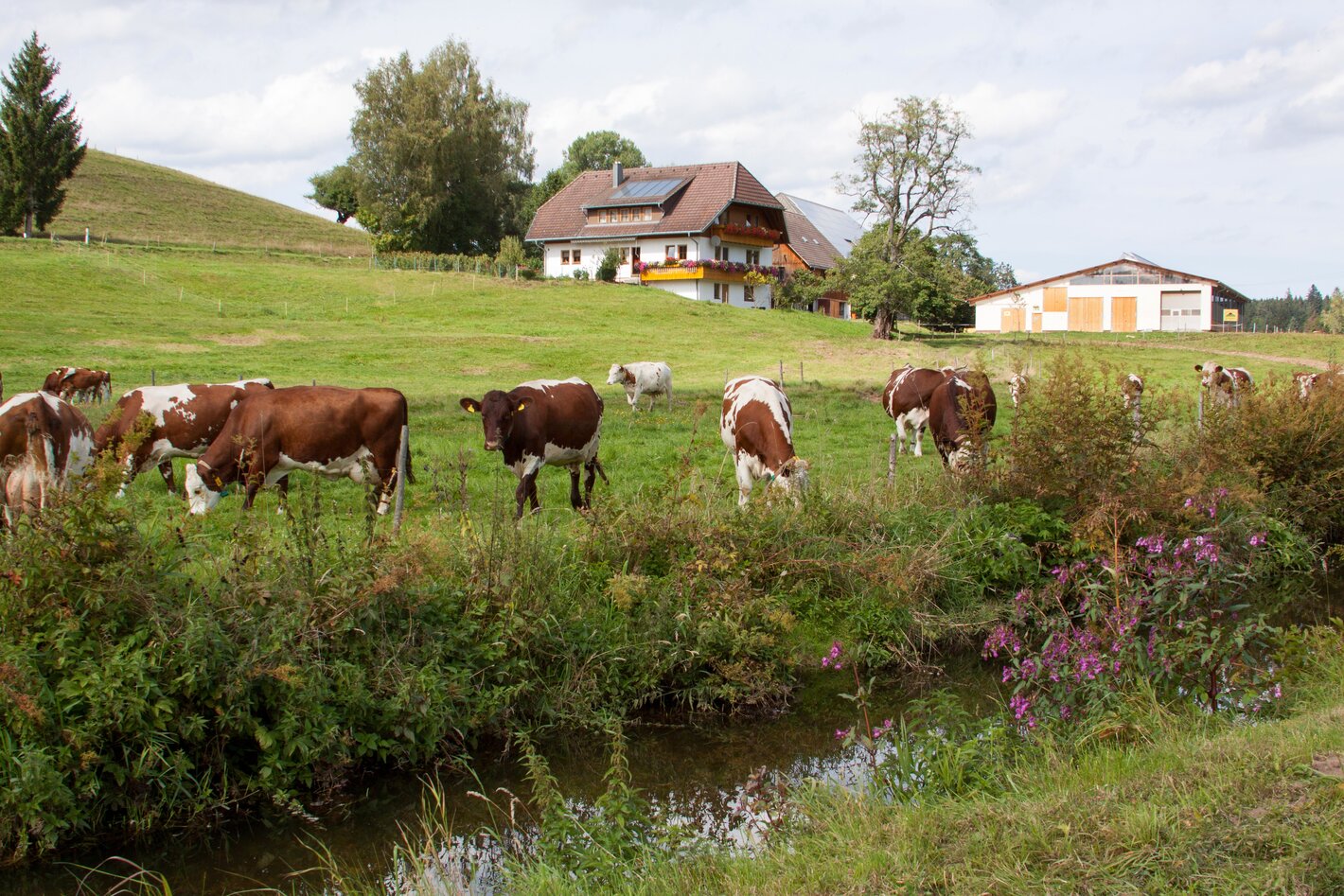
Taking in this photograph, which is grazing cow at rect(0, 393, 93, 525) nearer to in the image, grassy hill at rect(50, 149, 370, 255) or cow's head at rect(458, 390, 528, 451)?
cow's head at rect(458, 390, 528, 451)

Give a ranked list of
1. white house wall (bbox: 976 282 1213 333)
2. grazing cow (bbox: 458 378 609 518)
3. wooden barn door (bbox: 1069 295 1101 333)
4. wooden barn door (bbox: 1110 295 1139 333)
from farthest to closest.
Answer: wooden barn door (bbox: 1069 295 1101 333) → wooden barn door (bbox: 1110 295 1139 333) → white house wall (bbox: 976 282 1213 333) → grazing cow (bbox: 458 378 609 518)

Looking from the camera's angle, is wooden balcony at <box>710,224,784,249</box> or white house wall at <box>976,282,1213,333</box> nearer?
wooden balcony at <box>710,224,784,249</box>

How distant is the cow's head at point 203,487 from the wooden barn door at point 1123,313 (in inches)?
2530

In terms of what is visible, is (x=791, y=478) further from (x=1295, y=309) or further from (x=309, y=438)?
(x=1295, y=309)

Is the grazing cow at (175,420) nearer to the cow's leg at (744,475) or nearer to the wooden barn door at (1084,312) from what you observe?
the cow's leg at (744,475)

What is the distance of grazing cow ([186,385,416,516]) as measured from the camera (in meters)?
12.0

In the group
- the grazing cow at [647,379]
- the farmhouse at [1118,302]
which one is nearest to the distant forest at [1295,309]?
the farmhouse at [1118,302]

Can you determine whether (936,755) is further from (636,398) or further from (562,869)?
(636,398)

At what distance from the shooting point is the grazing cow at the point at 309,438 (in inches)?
473

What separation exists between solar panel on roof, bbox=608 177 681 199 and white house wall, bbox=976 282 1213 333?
70.3 ft

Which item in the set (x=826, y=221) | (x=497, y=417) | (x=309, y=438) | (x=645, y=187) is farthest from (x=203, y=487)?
(x=826, y=221)

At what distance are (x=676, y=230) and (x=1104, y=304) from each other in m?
27.6

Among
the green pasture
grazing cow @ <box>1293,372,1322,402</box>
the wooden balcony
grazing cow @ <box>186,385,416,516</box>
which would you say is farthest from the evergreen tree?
grazing cow @ <box>1293,372,1322,402</box>

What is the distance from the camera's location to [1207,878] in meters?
4.12
